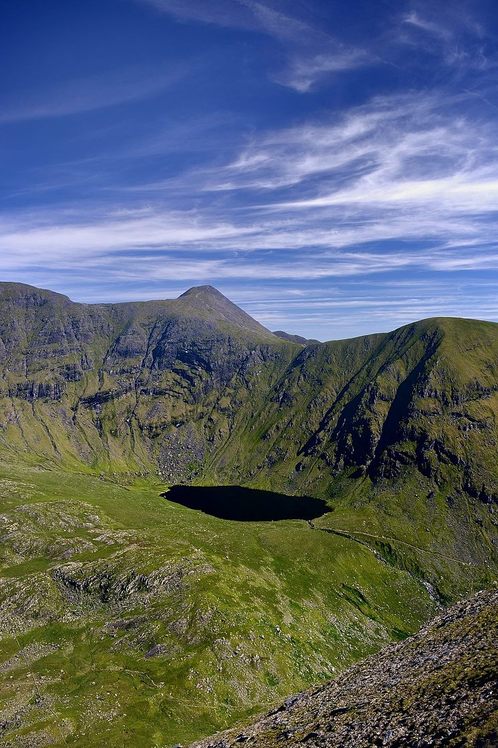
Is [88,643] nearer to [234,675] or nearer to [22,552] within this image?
[234,675]

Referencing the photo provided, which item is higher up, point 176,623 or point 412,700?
point 412,700

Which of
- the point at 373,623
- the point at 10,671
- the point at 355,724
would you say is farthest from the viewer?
the point at 373,623

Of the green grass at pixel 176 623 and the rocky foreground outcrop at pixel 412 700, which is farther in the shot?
the green grass at pixel 176 623

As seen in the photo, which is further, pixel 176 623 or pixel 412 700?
pixel 176 623

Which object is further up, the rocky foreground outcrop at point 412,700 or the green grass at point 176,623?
the rocky foreground outcrop at point 412,700

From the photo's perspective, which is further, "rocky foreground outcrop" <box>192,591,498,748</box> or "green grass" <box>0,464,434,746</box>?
"green grass" <box>0,464,434,746</box>

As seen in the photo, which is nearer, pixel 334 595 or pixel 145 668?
pixel 145 668

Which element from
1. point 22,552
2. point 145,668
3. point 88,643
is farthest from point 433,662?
point 22,552

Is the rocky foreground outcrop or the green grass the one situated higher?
the rocky foreground outcrop
